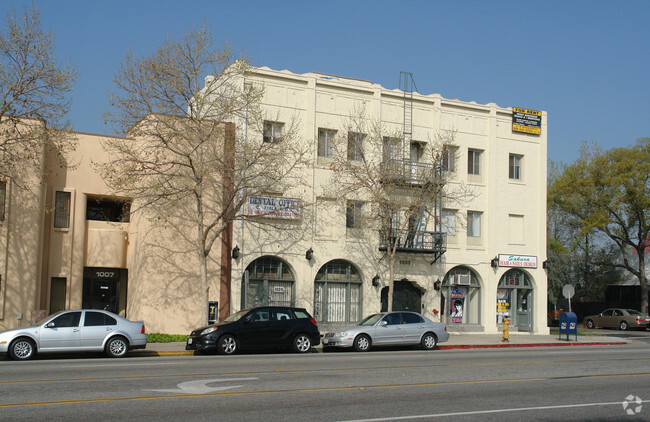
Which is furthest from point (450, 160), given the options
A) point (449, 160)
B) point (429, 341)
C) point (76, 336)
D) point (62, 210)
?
point (76, 336)

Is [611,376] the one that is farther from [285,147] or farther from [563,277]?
[563,277]

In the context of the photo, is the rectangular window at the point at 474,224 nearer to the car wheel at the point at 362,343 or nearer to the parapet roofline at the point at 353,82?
the parapet roofline at the point at 353,82

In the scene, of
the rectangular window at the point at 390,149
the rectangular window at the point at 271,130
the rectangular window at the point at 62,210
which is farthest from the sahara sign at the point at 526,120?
the rectangular window at the point at 62,210

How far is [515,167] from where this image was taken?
112ft

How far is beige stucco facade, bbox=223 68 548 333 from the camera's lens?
2834cm

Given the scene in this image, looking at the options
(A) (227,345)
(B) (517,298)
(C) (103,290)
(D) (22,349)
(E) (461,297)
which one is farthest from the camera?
(B) (517,298)

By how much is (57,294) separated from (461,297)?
59.0 ft

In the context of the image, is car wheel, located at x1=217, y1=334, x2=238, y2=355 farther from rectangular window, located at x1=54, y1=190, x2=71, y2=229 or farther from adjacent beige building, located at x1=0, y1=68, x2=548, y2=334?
rectangular window, located at x1=54, y1=190, x2=71, y2=229

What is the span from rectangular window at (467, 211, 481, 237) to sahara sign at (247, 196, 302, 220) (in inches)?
362

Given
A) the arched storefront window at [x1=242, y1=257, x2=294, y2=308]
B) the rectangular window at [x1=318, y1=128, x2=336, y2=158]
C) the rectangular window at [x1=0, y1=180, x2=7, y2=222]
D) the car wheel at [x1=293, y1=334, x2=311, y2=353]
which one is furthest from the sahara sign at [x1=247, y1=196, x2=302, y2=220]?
the rectangular window at [x1=0, y1=180, x2=7, y2=222]

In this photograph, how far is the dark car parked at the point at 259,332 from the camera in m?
20.4

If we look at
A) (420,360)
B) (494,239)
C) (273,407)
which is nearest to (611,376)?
(420,360)

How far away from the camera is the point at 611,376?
14953 mm

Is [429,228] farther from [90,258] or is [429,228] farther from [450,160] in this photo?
[90,258]
